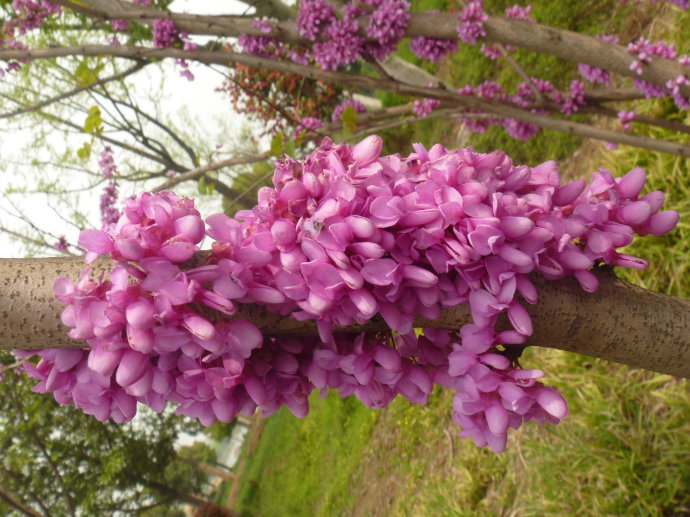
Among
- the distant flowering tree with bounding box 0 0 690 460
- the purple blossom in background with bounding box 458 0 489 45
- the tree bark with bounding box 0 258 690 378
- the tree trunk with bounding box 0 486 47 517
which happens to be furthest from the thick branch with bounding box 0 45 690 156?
the tree trunk with bounding box 0 486 47 517

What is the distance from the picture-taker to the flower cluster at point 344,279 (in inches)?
40.5

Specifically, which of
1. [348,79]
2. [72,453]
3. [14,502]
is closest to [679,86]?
[348,79]

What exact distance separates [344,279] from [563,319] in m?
0.52

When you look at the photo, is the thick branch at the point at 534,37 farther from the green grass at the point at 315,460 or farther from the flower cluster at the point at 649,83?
the green grass at the point at 315,460

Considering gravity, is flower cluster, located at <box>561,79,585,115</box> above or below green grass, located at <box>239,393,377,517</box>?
above

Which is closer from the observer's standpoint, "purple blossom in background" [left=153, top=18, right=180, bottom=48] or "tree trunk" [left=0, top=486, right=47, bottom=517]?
"purple blossom in background" [left=153, top=18, right=180, bottom=48]

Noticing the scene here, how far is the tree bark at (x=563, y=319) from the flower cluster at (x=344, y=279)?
0.05m

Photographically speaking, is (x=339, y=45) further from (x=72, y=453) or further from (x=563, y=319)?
(x=72, y=453)

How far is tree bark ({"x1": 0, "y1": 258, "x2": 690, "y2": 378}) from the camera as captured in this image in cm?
108

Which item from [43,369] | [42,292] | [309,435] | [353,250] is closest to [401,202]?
[353,250]

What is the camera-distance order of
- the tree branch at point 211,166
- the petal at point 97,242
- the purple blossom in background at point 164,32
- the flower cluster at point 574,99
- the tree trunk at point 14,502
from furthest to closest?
the tree trunk at point 14,502 → the flower cluster at point 574,99 → the tree branch at point 211,166 → the purple blossom in background at point 164,32 → the petal at point 97,242

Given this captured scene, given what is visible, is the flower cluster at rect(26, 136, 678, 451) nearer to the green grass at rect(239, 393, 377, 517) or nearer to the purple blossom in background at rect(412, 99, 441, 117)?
the purple blossom in background at rect(412, 99, 441, 117)

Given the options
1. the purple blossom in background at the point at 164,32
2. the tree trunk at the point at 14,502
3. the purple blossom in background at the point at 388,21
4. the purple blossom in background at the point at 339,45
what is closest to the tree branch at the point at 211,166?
the purple blossom in background at the point at 339,45

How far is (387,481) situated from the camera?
22.7 feet
